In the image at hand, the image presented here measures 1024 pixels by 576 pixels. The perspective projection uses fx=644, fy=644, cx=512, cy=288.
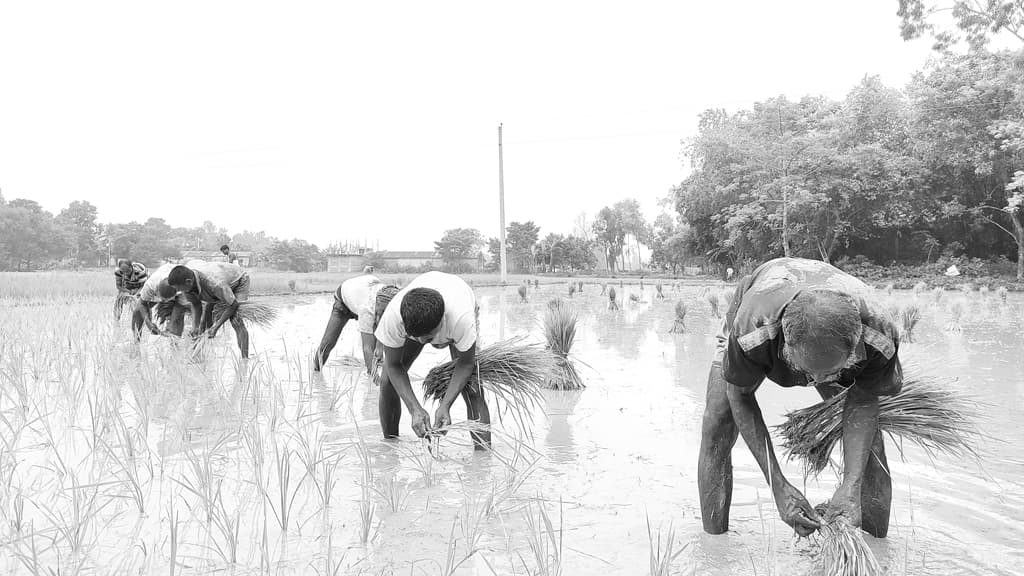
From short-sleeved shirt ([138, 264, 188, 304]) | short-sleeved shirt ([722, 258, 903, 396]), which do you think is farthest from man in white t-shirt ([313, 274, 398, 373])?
short-sleeved shirt ([722, 258, 903, 396])

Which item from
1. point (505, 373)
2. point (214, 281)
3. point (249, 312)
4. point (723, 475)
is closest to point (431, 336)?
point (505, 373)

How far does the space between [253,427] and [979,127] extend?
2942cm

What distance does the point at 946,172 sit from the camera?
2678 centimetres

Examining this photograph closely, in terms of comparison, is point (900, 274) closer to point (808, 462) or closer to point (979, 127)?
point (979, 127)

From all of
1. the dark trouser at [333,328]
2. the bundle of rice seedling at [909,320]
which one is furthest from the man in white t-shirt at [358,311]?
the bundle of rice seedling at [909,320]

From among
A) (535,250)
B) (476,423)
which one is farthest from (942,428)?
(535,250)

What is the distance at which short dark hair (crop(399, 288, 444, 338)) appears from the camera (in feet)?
10.2

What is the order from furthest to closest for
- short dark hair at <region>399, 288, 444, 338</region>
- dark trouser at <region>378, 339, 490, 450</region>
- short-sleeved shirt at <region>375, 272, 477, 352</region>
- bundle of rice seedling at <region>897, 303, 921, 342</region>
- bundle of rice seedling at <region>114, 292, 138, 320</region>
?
bundle of rice seedling at <region>114, 292, 138, 320</region>
bundle of rice seedling at <region>897, 303, 921, 342</region>
dark trouser at <region>378, 339, 490, 450</region>
short-sleeved shirt at <region>375, 272, 477, 352</region>
short dark hair at <region>399, 288, 444, 338</region>

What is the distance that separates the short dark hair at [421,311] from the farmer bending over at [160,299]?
4.31 metres

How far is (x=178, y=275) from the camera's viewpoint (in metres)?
5.95

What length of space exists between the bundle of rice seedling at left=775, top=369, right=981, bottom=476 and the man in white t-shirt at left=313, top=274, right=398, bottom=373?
324 cm

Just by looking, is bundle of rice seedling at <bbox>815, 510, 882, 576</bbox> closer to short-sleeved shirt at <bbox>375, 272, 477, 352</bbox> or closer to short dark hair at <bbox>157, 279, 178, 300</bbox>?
short-sleeved shirt at <bbox>375, 272, 477, 352</bbox>

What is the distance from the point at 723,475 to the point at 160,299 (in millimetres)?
6410

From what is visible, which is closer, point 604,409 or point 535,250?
point 604,409
